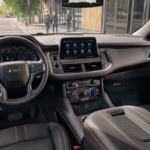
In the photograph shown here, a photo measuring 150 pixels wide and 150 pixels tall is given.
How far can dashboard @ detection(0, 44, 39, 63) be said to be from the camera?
1.85 m

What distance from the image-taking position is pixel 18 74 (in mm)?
1729

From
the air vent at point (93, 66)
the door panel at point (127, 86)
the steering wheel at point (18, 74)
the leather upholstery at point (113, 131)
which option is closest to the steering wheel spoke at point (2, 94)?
the steering wheel at point (18, 74)

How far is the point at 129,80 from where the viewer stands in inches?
116

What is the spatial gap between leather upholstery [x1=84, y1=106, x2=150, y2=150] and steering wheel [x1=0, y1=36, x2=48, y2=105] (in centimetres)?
62

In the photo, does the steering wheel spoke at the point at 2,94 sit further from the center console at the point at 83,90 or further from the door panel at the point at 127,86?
the door panel at the point at 127,86

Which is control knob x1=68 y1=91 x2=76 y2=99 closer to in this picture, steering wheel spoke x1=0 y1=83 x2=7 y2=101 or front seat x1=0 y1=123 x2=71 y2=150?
front seat x1=0 y1=123 x2=71 y2=150

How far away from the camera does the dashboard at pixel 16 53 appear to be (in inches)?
72.7

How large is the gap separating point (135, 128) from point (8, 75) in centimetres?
113

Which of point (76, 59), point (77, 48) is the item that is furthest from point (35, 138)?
point (77, 48)

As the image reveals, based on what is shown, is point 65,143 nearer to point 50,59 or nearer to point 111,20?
point 50,59

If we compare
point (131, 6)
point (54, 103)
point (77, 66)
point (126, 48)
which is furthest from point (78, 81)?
point (131, 6)

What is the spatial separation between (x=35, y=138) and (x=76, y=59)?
0.99 metres

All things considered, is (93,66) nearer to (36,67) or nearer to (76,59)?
(76,59)

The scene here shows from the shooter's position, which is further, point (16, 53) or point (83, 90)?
point (83, 90)
